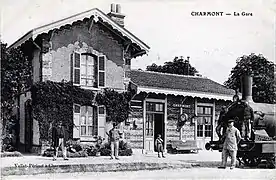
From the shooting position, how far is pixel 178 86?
57.4 feet

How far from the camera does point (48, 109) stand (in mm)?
14477

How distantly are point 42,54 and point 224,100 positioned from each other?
24.7 ft

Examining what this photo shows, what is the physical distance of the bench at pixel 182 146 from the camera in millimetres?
17125

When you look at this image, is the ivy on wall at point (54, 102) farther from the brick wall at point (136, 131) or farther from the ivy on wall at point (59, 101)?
the brick wall at point (136, 131)

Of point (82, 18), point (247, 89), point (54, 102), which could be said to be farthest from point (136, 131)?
point (247, 89)

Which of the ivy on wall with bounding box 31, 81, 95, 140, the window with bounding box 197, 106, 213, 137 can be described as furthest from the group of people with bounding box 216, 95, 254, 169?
the window with bounding box 197, 106, 213, 137

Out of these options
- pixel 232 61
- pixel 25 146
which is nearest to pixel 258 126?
pixel 232 61

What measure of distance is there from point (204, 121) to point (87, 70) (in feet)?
17.9

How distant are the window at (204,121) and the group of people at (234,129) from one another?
550 centimetres

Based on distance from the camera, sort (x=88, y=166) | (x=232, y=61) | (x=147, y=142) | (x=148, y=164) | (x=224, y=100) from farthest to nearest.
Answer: (x=224, y=100) < (x=147, y=142) < (x=232, y=61) < (x=148, y=164) < (x=88, y=166)

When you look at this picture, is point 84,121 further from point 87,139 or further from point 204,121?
point 204,121

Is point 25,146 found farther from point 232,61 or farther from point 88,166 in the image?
point 232,61

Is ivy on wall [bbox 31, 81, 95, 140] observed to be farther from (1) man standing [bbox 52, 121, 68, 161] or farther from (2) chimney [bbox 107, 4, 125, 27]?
(2) chimney [bbox 107, 4, 125, 27]

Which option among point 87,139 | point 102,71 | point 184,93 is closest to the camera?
point 87,139
